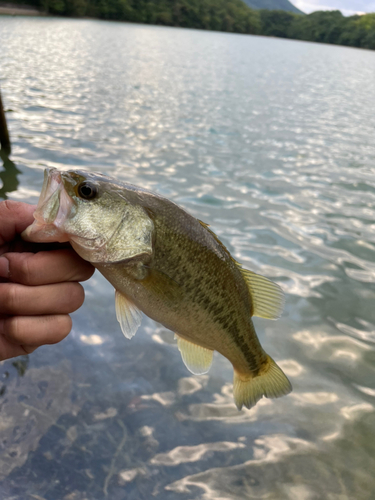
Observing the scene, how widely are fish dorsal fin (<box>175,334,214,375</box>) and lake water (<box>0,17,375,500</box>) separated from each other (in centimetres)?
121

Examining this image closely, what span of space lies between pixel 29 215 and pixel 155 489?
2.02m

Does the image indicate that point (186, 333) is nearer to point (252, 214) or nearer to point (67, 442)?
Answer: point (67, 442)

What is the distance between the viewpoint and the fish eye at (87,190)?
1.72m

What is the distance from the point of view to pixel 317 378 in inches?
159

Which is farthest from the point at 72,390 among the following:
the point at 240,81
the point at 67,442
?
the point at 240,81

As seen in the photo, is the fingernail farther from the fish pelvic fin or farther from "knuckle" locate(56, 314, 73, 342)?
the fish pelvic fin

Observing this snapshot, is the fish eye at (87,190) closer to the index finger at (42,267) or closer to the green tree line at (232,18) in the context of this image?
the index finger at (42,267)

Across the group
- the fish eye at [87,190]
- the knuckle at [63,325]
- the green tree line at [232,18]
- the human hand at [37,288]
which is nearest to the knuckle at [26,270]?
the human hand at [37,288]

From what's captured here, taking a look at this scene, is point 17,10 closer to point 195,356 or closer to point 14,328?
point 14,328

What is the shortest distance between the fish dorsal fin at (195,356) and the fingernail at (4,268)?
870 millimetres

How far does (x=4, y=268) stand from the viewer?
185 cm

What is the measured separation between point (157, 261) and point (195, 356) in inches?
24.1

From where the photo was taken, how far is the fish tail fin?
2.23 m

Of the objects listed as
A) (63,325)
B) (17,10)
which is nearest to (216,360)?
(63,325)
